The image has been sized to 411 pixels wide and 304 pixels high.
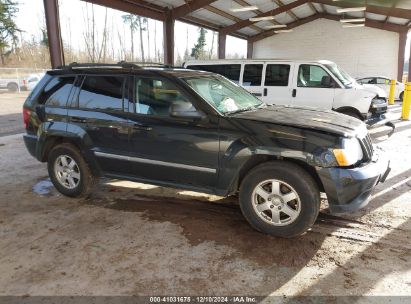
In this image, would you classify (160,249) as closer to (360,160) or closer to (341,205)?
(341,205)

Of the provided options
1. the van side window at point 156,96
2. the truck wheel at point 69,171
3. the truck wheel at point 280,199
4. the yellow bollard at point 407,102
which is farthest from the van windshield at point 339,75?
the truck wheel at point 69,171

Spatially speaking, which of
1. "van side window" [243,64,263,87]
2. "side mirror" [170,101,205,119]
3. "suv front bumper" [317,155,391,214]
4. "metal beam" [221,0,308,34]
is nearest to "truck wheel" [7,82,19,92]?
"metal beam" [221,0,308,34]

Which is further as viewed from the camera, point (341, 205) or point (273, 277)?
point (341, 205)

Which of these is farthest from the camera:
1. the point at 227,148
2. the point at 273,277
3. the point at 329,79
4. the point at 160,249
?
the point at 329,79

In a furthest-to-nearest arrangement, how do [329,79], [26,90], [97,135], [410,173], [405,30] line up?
[26,90], [405,30], [329,79], [410,173], [97,135]

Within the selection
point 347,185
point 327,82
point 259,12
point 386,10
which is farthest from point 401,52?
point 347,185

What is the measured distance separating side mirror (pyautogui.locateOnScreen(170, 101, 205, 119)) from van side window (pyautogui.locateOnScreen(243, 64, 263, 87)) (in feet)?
19.0

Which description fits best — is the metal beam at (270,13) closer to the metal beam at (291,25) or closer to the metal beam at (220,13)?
the metal beam at (220,13)

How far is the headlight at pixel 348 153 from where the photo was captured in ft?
10.7

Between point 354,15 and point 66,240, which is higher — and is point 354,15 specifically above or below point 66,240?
above

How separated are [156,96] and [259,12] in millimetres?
19867

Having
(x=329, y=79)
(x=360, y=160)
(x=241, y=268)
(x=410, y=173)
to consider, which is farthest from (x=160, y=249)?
(x=329, y=79)

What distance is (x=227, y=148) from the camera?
3.66 metres

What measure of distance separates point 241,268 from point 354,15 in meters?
25.3
